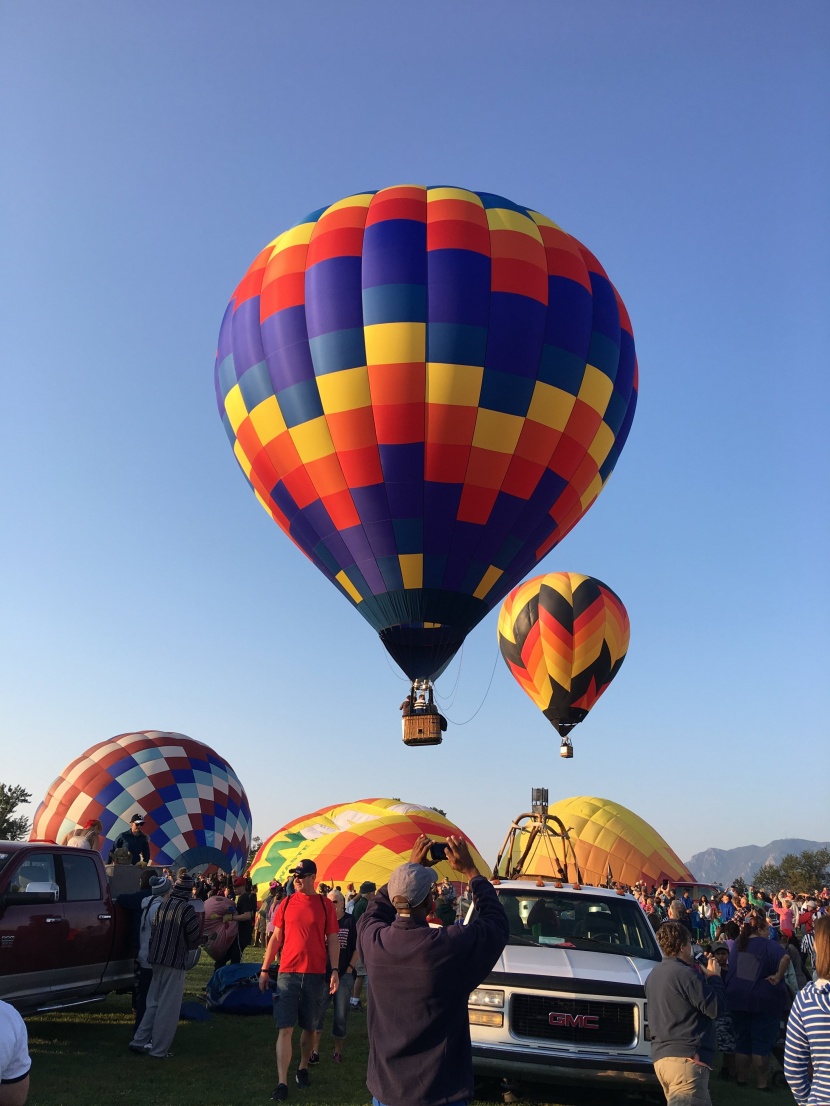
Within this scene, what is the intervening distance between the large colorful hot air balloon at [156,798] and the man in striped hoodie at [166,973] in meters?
15.5

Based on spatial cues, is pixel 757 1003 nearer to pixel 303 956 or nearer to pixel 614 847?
pixel 303 956

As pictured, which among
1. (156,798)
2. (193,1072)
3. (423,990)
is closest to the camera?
(423,990)

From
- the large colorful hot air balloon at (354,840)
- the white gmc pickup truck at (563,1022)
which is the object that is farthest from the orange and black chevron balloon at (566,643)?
the white gmc pickup truck at (563,1022)

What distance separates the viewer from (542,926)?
23.7 ft

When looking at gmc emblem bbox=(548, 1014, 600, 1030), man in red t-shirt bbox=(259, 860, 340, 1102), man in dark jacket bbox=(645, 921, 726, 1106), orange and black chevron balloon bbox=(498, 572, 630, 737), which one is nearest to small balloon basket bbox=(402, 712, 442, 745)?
man in red t-shirt bbox=(259, 860, 340, 1102)

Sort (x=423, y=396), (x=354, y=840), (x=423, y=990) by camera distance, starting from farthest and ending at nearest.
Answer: (x=354, y=840) → (x=423, y=396) → (x=423, y=990)

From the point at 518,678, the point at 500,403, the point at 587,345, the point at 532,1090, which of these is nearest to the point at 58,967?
the point at 532,1090

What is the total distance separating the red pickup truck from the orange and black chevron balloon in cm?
2089

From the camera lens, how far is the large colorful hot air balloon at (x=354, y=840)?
73.0 feet

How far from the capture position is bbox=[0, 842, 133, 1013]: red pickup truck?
6.84 m

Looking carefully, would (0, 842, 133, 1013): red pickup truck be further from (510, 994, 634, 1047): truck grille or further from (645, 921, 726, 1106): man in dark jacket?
(645, 921, 726, 1106): man in dark jacket

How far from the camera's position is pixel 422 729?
16.0 metres

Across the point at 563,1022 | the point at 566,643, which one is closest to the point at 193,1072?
the point at 563,1022

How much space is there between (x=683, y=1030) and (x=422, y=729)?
11.5m
